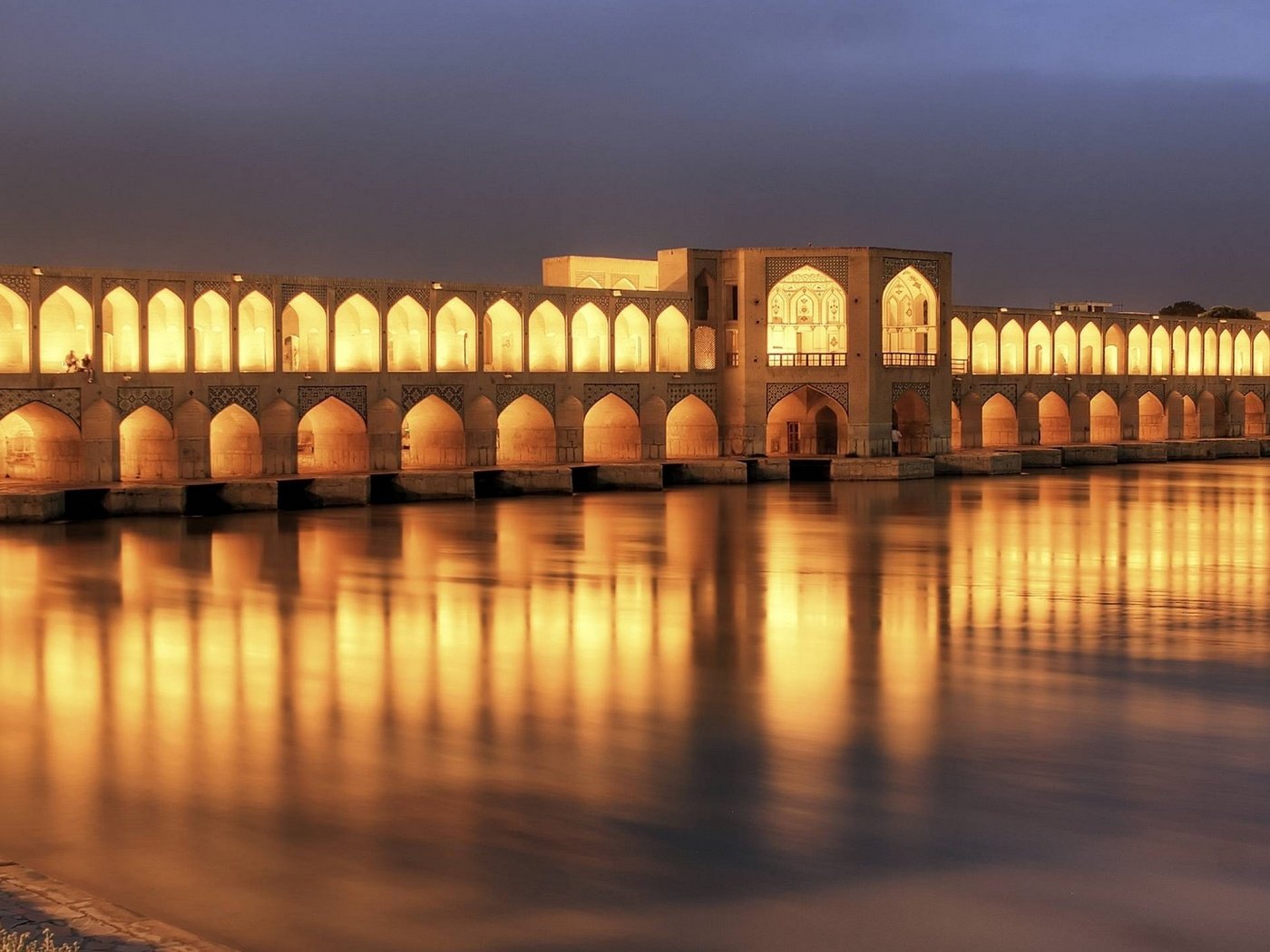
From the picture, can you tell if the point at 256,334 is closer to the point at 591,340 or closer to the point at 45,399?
the point at 45,399

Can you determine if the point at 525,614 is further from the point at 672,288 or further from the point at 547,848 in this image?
the point at 672,288

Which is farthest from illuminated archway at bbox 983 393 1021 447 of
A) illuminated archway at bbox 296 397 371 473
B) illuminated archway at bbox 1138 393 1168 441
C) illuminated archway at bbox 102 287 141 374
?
illuminated archway at bbox 102 287 141 374

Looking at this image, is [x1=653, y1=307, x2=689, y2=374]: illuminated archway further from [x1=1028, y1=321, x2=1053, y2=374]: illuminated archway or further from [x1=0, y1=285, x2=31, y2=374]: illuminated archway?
[x1=0, y1=285, x2=31, y2=374]: illuminated archway

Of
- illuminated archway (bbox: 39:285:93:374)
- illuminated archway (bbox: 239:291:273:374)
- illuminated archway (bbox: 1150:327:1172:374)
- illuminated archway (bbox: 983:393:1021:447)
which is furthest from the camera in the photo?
illuminated archway (bbox: 1150:327:1172:374)

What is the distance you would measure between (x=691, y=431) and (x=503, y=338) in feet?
12.7

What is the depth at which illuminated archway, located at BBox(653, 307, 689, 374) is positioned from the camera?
26156mm

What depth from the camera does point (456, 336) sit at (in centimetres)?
2388

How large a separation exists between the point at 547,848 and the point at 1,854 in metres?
1.82

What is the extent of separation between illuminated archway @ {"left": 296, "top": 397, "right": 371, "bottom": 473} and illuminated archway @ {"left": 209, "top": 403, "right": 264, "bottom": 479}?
1.11 metres

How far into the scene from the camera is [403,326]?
2352 centimetres

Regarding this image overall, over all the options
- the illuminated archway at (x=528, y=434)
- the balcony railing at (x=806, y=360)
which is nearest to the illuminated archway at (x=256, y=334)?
the illuminated archway at (x=528, y=434)

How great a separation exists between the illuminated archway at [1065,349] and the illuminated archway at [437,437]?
1504 cm

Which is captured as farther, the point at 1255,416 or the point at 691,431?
the point at 1255,416

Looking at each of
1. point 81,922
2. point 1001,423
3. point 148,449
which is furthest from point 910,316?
point 81,922
